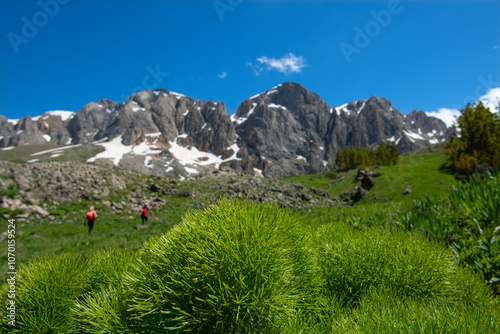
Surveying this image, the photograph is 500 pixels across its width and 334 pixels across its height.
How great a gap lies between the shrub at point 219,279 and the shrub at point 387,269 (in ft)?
1.58

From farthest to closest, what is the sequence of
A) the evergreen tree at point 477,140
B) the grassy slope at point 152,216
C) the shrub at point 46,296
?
the evergreen tree at point 477,140 < the grassy slope at point 152,216 < the shrub at point 46,296

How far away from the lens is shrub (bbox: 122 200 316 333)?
4.95ft

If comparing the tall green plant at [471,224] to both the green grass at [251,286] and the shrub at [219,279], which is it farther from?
the shrub at [219,279]

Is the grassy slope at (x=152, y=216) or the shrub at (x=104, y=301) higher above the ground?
the shrub at (x=104, y=301)

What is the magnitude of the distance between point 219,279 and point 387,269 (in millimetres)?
1612

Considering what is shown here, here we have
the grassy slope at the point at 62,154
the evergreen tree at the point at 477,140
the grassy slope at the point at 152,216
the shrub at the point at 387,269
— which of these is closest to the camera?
the shrub at the point at 387,269

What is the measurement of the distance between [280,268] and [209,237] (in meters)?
0.58

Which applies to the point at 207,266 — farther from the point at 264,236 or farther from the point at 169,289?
the point at 264,236

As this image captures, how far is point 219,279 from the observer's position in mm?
1518

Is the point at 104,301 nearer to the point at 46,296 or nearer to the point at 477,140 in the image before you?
the point at 46,296

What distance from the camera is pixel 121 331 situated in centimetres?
160

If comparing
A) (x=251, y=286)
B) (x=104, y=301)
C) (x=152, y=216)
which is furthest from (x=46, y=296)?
(x=152, y=216)

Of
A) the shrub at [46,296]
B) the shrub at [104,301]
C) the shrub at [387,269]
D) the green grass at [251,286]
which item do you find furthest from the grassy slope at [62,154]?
the shrub at [387,269]

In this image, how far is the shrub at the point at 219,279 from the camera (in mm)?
1510
